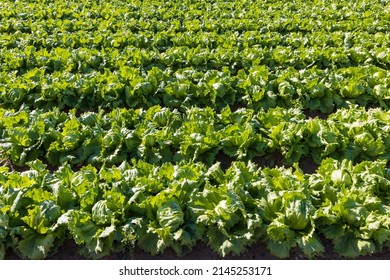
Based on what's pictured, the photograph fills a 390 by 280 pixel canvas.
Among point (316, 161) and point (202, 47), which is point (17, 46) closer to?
point (202, 47)

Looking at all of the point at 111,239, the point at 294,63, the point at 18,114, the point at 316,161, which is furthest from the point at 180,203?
the point at 294,63

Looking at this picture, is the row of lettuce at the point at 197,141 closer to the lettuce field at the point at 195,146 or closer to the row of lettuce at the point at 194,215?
the lettuce field at the point at 195,146

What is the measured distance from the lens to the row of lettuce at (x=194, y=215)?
493 centimetres

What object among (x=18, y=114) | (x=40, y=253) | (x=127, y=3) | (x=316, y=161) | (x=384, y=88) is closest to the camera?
(x=40, y=253)

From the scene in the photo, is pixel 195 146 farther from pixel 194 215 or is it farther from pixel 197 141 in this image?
pixel 194 215

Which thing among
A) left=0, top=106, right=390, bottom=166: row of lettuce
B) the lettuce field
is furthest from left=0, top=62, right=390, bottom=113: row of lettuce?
left=0, top=106, right=390, bottom=166: row of lettuce

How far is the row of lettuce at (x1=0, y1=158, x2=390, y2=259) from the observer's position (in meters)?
4.93

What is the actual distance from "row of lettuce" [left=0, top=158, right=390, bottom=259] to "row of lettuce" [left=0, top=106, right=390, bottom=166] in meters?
1.12

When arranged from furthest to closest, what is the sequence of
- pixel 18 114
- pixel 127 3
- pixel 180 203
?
pixel 127 3
pixel 18 114
pixel 180 203

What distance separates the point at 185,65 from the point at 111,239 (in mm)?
6203

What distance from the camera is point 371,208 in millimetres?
5117

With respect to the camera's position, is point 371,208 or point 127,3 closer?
point 371,208

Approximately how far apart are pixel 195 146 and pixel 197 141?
99mm

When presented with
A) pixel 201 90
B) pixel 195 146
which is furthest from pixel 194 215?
pixel 201 90
